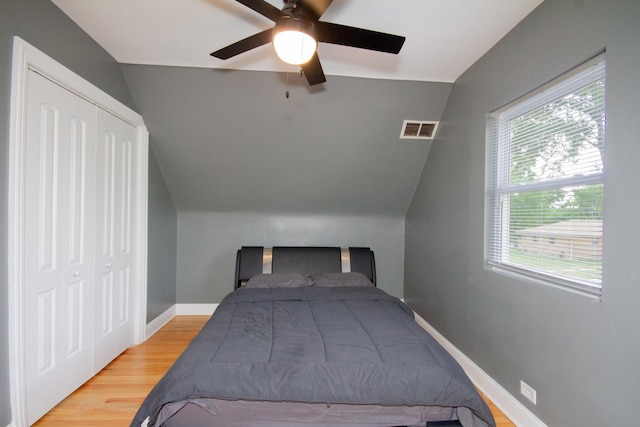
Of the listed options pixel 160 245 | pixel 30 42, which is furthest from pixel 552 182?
pixel 160 245

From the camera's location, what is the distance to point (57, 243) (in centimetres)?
197

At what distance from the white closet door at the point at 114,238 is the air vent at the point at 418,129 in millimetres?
2784

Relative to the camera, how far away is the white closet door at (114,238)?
242 centimetres

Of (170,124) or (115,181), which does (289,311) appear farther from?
(170,124)

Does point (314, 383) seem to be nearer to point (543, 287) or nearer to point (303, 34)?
point (543, 287)

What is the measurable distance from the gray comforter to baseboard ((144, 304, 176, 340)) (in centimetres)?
153

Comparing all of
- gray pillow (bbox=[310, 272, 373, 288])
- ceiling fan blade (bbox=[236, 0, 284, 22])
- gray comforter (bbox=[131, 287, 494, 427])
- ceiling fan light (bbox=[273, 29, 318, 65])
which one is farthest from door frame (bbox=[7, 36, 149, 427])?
gray pillow (bbox=[310, 272, 373, 288])

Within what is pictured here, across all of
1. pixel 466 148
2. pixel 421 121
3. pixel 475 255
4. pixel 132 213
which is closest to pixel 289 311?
pixel 475 255

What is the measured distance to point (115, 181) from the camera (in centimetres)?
261

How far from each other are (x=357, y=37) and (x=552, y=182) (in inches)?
56.8

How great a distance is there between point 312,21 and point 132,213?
2.51 metres

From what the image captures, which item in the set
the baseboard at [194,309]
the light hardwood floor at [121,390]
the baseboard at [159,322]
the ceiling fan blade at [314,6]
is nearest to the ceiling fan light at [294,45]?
the ceiling fan blade at [314,6]

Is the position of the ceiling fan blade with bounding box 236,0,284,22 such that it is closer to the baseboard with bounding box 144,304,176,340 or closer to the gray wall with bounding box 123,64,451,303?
the gray wall with bounding box 123,64,451,303

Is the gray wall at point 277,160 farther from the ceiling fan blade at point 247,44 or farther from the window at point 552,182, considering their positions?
the window at point 552,182
